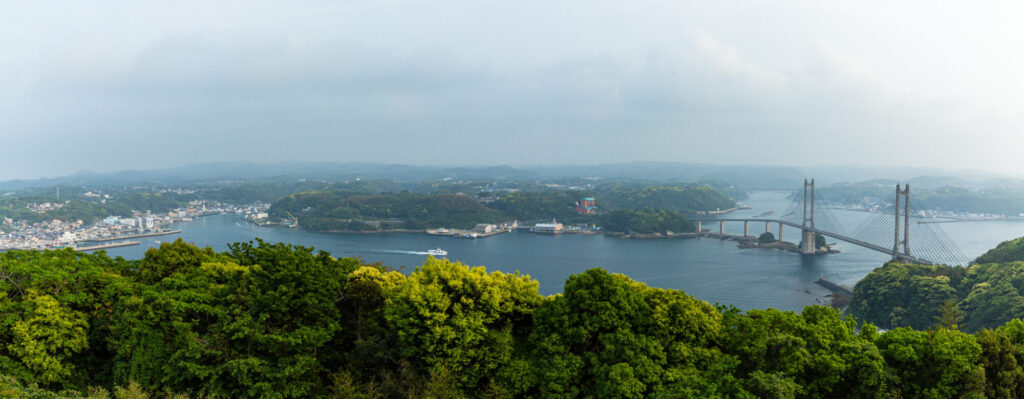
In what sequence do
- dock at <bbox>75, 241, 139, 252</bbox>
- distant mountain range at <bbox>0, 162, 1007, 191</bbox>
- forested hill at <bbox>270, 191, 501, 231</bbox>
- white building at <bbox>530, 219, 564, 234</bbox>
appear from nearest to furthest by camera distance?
dock at <bbox>75, 241, 139, 252</bbox> → white building at <bbox>530, 219, 564, 234</bbox> → forested hill at <bbox>270, 191, 501, 231</bbox> → distant mountain range at <bbox>0, 162, 1007, 191</bbox>

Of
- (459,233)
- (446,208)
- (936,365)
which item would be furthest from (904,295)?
(446,208)

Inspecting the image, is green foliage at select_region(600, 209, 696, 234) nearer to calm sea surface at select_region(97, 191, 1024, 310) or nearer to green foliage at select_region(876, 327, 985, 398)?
calm sea surface at select_region(97, 191, 1024, 310)

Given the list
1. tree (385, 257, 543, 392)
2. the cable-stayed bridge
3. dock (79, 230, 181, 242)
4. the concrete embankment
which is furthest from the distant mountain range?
tree (385, 257, 543, 392)

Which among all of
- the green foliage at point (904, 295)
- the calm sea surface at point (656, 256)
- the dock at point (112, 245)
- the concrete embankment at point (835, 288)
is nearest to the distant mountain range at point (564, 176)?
the calm sea surface at point (656, 256)

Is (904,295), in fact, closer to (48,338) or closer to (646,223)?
(48,338)

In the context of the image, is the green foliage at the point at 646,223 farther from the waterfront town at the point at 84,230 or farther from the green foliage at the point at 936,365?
the green foliage at the point at 936,365

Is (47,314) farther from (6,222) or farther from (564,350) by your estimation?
(6,222)

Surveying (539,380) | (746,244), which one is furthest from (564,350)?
(746,244)

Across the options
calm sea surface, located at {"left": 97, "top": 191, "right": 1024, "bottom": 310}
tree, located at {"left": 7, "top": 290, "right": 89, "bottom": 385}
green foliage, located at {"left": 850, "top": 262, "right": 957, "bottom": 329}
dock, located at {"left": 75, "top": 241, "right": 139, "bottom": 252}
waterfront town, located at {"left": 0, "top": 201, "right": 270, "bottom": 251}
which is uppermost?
tree, located at {"left": 7, "top": 290, "right": 89, "bottom": 385}
